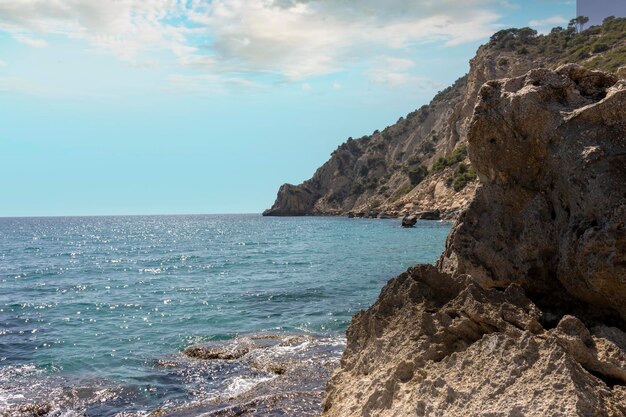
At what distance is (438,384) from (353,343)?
2489 mm

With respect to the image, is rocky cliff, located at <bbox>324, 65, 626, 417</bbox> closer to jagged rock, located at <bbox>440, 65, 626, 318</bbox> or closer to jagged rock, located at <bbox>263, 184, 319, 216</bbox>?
jagged rock, located at <bbox>440, 65, 626, 318</bbox>

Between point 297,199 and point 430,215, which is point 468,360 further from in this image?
point 297,199

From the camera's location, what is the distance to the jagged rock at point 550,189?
6.39 metres

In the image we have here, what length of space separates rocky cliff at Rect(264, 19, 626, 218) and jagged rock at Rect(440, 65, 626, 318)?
172 feet

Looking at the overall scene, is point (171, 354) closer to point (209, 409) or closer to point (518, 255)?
point (209, 409)

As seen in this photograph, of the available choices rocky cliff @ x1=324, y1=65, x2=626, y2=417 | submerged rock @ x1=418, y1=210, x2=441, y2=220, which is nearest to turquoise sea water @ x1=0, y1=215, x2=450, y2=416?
rocky cliff @ x1=324, y1=65, x2=626, y2=417

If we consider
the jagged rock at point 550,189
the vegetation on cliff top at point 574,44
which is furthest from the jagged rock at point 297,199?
the jagged rock at point 550,189

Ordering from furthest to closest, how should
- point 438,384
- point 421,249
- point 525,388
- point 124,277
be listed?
point 421,249 → point 124,277 → point 438,384 → point 525,388

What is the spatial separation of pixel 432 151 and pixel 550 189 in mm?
118518

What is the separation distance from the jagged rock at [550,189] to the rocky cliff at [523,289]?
0.02 m

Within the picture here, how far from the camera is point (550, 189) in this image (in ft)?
25.1

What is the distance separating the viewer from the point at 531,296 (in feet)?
25.1

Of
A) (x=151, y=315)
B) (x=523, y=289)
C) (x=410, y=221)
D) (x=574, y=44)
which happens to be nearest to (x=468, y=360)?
(x=523, y=289)

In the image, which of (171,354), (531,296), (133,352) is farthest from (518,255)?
(133,352)
